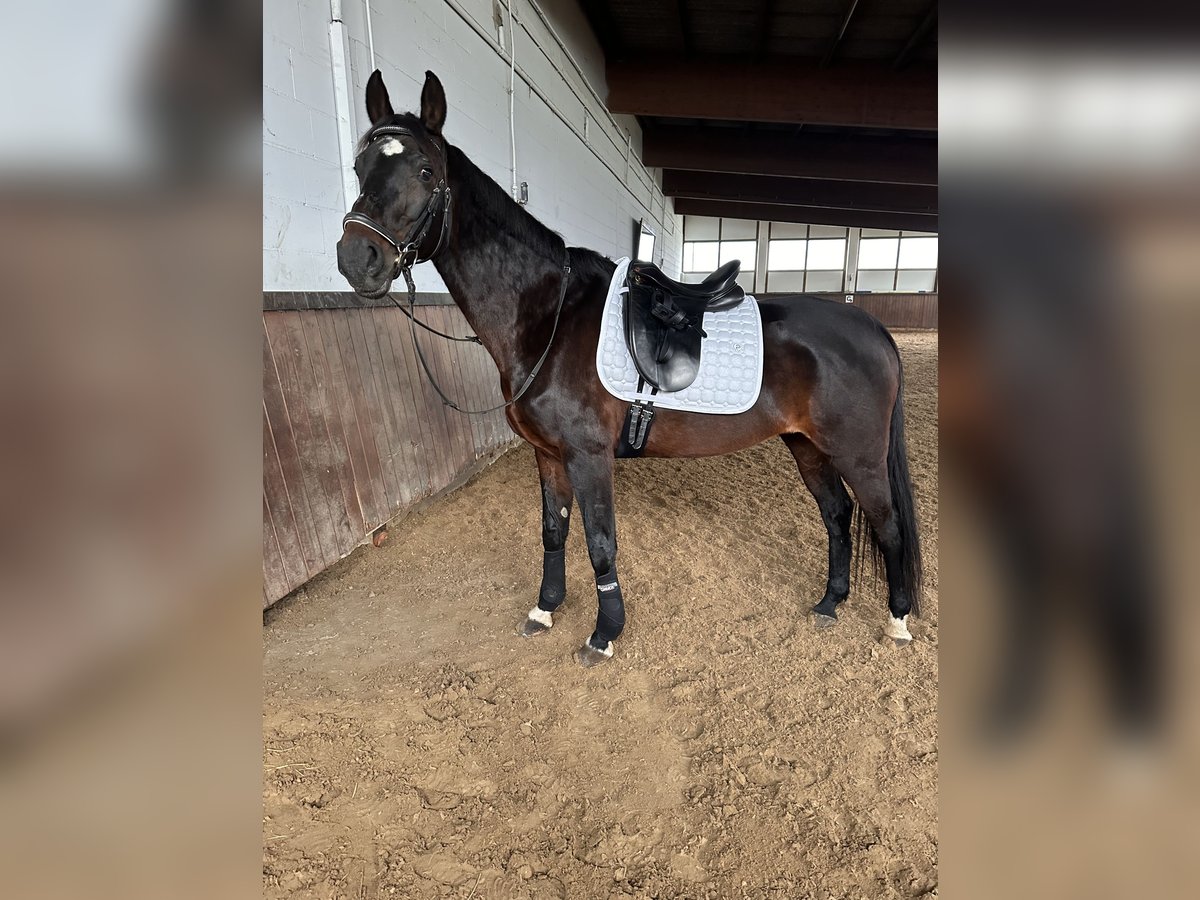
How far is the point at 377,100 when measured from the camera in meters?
1.84

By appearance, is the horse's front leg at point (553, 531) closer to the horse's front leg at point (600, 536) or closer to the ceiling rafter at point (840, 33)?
the horse's front leg at point (600, 536)

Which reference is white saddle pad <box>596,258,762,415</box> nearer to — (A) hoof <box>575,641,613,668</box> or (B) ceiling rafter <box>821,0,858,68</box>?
(A) hoof <box>575,641,613,668</box>

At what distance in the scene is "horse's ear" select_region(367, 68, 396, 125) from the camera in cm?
182

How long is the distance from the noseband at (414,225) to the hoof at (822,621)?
1.84m

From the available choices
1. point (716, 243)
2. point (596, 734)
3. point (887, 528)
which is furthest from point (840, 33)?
point (716, 243)

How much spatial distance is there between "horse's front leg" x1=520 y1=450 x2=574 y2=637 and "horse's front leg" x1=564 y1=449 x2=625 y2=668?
0.22 metres

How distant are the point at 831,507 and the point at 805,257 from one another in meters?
18.5

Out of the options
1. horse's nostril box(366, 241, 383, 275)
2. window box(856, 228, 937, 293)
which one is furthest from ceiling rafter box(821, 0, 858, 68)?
window box(856, 228, 937, 293)

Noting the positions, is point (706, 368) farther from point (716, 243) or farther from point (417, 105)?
point (716, 243)

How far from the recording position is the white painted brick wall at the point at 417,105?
240 centimetres
